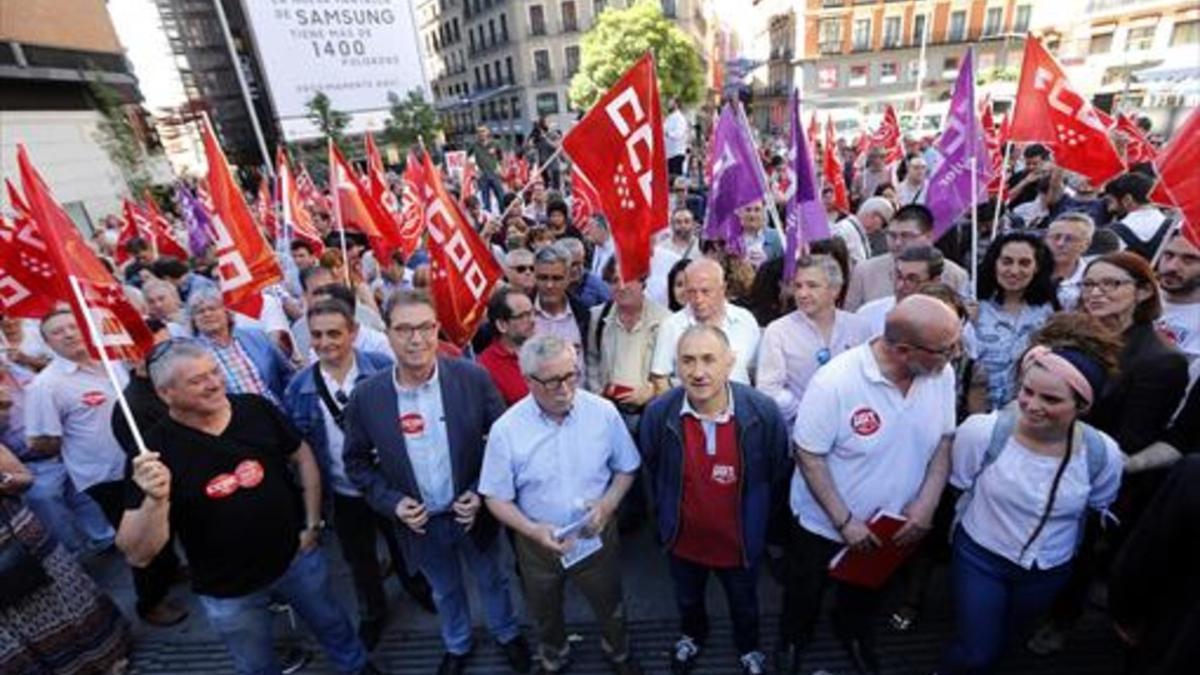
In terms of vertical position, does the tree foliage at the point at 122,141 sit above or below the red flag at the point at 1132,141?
above

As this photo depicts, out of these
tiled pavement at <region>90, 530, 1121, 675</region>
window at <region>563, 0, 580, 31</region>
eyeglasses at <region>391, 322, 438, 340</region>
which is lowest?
tiled pavement at <region>90, 530, 1121, 675</region>

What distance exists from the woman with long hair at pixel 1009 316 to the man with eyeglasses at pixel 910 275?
38cm

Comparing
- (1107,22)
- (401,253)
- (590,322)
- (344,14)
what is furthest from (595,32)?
(590,322)

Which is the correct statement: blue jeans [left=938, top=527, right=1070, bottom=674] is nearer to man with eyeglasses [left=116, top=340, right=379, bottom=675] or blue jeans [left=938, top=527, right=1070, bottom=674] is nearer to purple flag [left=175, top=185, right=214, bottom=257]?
man with eyeglasses [left=116, top=340, right=379, bottom=675]

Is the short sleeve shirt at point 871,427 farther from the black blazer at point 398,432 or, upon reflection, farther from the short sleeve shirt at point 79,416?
the short sleeve shirt at point 79,416

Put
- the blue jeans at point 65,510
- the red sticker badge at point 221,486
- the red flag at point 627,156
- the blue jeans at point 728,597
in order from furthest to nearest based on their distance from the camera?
the blue jeans at point 65,510 → the red flag at point 627,156 → the blue jeans at point 728,597 → the red sticker badge at point 221,486

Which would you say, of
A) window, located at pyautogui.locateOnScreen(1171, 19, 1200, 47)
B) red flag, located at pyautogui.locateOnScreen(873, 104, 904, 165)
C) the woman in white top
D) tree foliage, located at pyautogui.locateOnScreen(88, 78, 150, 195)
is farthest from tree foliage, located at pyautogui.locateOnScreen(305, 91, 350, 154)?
window, located at pyautogui.locateOnScreen(1171, 19, 1200, 47)

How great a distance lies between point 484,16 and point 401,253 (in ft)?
179

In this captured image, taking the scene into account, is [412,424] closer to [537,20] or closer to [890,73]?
[537,20]

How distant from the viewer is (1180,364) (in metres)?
2.67

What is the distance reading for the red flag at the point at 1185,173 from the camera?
111 inches

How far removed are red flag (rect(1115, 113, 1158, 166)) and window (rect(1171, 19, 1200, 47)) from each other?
1209 inches

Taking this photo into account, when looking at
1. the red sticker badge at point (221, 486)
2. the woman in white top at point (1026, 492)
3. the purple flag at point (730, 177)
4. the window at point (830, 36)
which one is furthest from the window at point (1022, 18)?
the red sticker badge at point (221, 486)

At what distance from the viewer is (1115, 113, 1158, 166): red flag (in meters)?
7.21
